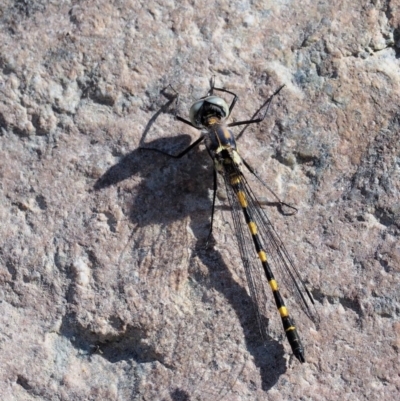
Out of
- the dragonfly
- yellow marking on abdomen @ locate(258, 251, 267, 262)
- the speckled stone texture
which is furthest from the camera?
yellow marking on abdomen @ locate(258, 251, 267, 262)

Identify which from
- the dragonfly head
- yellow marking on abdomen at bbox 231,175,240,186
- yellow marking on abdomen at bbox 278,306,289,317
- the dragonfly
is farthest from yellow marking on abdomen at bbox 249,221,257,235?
the dragonfly head

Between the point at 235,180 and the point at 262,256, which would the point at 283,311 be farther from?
the point at 235,180

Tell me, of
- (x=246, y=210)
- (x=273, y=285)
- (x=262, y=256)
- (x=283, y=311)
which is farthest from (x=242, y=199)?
(x=283, y=311)

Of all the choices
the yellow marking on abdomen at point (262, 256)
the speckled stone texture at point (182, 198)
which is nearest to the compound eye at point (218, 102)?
the speckled stone texture at point (182, 198)

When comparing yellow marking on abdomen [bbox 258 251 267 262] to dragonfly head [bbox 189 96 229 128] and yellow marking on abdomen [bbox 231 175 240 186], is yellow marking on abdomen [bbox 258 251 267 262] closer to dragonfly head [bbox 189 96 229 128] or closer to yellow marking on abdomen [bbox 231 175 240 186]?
yellow marking on abdomen [bbox 231 175 240 186]

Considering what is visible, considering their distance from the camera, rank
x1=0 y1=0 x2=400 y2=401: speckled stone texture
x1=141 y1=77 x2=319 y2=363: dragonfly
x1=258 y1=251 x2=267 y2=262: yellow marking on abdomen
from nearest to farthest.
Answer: x1=0 y1=0 x2=400 y2=401: speckled stone texture → x1=141 y1=77 x2=319 y2=363: dragonfly → x1=258 y1=251 x2=267 y2=262: yellow marking on abdomen

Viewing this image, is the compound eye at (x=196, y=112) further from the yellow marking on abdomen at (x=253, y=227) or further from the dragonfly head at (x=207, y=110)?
the yellow marking on abdomen at (x=253, y=227)

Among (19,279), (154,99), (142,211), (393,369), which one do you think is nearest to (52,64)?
(154,99)
